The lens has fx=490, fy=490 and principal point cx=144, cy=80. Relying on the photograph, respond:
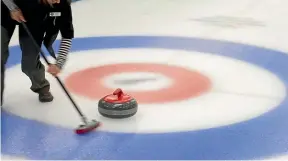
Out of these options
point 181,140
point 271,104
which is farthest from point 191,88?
point 181,140

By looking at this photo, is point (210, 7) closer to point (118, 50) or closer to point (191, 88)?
point (118, 50)

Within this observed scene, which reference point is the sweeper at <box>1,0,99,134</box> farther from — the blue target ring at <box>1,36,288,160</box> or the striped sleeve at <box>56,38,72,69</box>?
the blue target ring at <box>1,36,288,160</box>

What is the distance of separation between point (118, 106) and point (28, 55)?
0.80 m

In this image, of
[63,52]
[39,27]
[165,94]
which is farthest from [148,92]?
[39,27]

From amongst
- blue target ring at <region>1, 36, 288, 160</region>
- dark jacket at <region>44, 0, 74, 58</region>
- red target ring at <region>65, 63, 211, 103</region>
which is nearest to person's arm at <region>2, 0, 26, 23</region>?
dark jacket at <region>44, 0, 74, 58</region>

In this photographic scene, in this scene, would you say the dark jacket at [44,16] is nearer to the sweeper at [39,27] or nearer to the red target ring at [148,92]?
the sweeper at [39,27]

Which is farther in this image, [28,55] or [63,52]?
[28,55]

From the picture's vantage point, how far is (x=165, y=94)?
3.89 metres

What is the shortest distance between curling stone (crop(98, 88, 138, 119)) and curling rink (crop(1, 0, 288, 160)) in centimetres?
6

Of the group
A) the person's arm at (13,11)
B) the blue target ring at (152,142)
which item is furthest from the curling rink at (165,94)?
the person's arm at (13,11)

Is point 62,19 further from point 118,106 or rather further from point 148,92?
point 148,92

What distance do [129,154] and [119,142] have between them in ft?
0.60

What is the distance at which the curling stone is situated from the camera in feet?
10.8

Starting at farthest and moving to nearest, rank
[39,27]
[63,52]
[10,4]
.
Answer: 1. [39,27]
2. [63,52]
3. [10,4]
